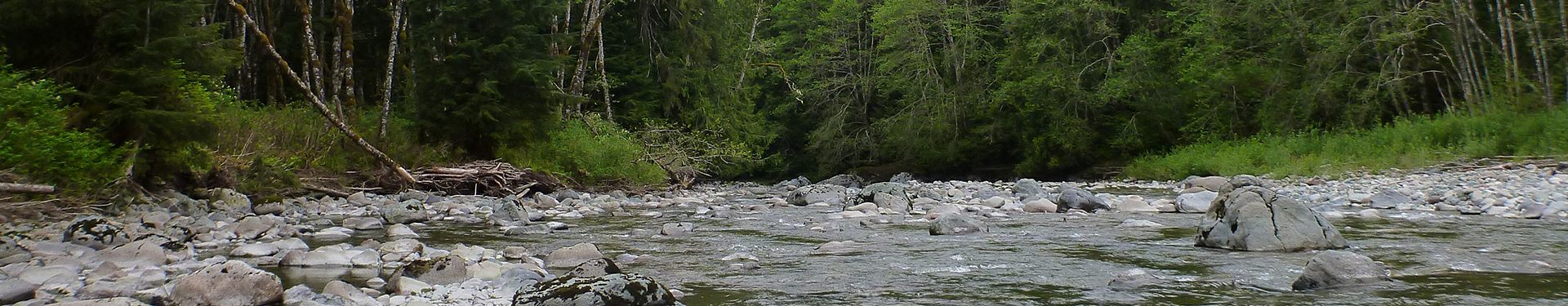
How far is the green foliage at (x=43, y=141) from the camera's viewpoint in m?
5.87

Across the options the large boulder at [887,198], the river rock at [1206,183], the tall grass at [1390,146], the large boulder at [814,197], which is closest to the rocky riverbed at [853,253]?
the large boulder at [887,198]

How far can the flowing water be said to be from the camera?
3486 mm

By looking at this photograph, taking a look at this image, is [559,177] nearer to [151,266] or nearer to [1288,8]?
[151,266]

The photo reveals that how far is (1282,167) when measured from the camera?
15.0 metres

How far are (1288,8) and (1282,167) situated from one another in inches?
211

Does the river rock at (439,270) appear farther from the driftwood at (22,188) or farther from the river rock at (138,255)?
the driftwood at (22,188)

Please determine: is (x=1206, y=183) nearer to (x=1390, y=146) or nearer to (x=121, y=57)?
(x=1390, y=146)

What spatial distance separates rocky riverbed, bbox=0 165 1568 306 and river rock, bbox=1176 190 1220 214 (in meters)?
0.04

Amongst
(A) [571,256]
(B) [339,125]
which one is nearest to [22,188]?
(A) [571,256]

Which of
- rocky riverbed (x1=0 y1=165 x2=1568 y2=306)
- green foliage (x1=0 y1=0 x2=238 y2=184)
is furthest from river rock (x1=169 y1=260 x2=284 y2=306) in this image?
green foliage (x1=0 y1=0 x2=238 y2=184)

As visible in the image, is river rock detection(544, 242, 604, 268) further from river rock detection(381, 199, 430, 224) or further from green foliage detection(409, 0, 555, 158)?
green foliage detection(409, 0, 555, 158)

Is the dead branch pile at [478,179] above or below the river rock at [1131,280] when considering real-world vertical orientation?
below

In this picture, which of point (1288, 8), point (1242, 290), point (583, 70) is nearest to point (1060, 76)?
point (1288, 8)

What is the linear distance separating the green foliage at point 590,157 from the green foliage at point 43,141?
6.43m
